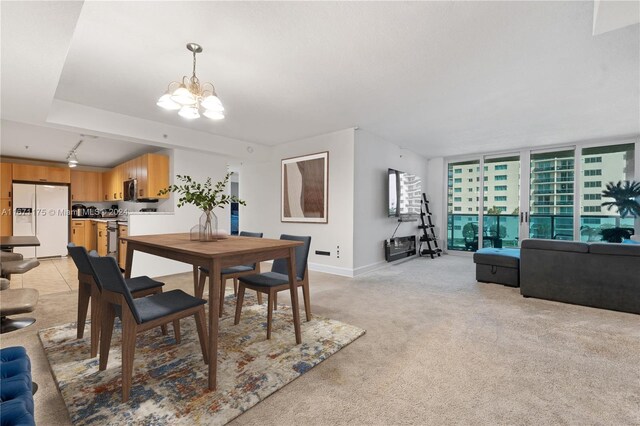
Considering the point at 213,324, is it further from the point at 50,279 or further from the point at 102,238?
the point at 102,238

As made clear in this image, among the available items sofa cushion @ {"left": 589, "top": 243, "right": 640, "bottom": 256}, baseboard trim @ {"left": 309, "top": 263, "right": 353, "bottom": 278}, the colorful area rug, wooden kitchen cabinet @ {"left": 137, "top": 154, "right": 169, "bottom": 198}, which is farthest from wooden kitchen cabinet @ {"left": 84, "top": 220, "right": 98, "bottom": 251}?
sofa cushion @ {"left": 589, "top": 243, "right": 640, "bottom": 256}

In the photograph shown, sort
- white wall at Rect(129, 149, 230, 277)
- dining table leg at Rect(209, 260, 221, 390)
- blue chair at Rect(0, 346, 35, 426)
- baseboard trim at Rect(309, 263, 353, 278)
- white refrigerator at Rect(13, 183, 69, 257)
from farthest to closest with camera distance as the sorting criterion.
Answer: white refrigerator at Rect(13, 183, 69, 257)
baseboard trim at Rect(309, 263, 353, 278)
white wall at Rect(129, 149, 230, 277)
dining table leg at Rect(209, 260, 221, 390)
blue chair at Rect(0, 346, 35, 426)

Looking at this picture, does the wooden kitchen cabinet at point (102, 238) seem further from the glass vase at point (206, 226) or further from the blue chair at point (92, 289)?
the glass vase at point (206, 226)

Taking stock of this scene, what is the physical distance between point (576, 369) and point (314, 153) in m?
4.34

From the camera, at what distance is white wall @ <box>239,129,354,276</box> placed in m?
4.79

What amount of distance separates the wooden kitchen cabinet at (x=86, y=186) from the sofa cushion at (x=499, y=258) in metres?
8.79

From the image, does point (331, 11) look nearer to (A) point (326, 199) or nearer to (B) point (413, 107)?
(B) point (413, 107)

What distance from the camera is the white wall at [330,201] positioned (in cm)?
479

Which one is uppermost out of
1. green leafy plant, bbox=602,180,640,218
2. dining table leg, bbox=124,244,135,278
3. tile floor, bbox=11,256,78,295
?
green leafy plant, bbox=602,180,640,218

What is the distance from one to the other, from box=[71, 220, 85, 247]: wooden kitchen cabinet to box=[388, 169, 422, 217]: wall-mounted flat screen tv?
7221mm

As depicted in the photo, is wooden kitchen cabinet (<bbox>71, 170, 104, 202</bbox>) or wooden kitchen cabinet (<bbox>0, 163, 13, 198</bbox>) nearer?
wooden kitchen cabinet (<bbox>0, 163, 13, 198</bbox>)

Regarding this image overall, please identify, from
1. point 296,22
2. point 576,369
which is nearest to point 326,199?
point 296,22

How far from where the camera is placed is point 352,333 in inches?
98.3

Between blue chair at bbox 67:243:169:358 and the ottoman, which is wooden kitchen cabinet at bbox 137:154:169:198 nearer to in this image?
blue chair at bbox 67:243:169:358
